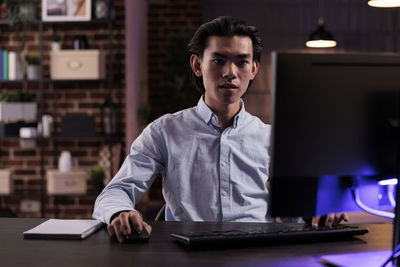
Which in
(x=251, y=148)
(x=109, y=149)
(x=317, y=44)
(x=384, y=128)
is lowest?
(x=109, y=149)

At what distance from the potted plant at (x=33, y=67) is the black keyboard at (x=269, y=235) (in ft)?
11.4

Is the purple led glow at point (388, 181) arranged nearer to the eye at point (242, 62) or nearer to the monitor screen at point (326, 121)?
the monitor screen at point (326, 121)

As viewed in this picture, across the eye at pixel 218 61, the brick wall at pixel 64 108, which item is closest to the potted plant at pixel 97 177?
the brick wall at pixel 64 108

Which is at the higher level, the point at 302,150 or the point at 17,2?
the point at 17,2

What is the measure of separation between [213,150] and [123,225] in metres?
0.59

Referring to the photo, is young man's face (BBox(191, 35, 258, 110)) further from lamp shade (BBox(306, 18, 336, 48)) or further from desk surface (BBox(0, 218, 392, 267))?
lamp shade (BBox(306, 18, 336, 48))

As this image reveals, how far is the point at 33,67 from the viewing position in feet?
14.8

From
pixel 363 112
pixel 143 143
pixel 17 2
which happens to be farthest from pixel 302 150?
pixel 17 2

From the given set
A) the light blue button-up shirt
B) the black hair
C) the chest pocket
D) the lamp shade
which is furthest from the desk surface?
the lamp shade

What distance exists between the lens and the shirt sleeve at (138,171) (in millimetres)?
1698

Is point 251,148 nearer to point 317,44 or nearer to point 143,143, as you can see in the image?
point 143,143

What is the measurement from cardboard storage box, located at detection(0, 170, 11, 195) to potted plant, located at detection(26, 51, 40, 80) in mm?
819

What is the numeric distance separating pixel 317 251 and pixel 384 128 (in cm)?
35

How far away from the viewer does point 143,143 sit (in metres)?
1.91
